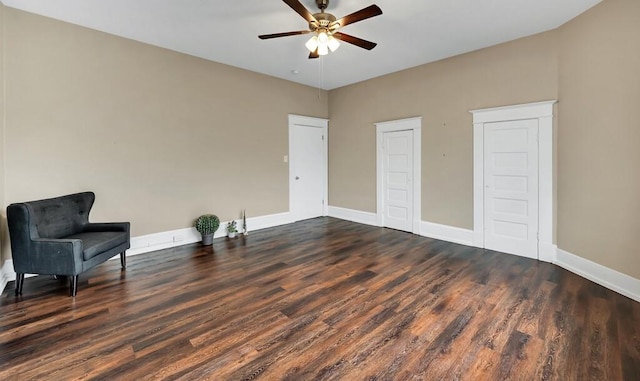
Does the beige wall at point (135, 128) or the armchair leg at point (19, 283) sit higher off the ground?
the beige wall at point (135, 128)

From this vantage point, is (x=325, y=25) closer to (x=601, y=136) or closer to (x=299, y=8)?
(x=299, y=8)

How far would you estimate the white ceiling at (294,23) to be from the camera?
316cm

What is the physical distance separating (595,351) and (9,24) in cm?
618

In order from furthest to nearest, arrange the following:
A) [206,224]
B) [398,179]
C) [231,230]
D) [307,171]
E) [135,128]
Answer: [307,171], [398,179], [231,230], [206,224], [135,128]

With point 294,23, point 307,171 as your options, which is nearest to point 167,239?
point 307,171

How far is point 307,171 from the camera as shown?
6.50 meters

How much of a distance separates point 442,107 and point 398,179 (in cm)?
148

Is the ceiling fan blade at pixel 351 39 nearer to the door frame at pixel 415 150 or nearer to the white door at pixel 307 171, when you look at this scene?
the door frame at pixel 415 150

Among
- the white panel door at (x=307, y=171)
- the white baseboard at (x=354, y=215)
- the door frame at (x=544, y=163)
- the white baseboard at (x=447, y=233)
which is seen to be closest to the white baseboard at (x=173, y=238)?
the white panel door at (x=307, y=171)

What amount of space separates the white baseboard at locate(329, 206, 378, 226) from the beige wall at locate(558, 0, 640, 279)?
9.99ft

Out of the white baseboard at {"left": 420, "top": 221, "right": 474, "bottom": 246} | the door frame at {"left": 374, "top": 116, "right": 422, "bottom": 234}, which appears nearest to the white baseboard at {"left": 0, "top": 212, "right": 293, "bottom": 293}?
the door frame at {"left": 374, "top": 116, "right": 422, "bottom": 234}

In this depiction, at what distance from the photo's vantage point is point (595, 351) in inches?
80.6

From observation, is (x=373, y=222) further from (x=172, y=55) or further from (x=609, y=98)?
(x=172, y=55)

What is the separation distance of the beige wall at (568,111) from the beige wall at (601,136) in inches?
0.4
